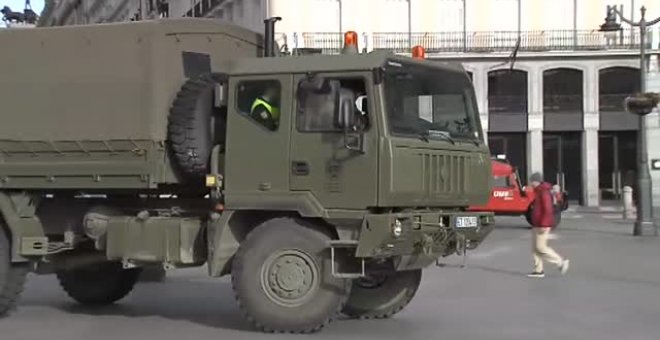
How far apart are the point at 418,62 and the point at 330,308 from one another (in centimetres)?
263

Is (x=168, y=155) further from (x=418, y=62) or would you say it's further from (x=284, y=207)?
(x=418, y=62)


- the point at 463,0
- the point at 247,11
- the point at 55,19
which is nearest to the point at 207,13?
the point at 247,11

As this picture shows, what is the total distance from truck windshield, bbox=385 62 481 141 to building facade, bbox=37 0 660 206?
119 ft

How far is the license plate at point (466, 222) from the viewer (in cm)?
1029

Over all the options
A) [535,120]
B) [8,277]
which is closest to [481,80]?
[535,120]

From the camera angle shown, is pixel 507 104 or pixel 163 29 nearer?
pixel 163 29

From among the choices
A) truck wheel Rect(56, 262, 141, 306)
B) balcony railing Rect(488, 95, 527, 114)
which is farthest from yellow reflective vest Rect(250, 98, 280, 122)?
balcony railing Rect(488, 95, 527, 114)

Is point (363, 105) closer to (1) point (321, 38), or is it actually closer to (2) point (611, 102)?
(1) point (321, 38)

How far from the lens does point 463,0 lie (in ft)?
158

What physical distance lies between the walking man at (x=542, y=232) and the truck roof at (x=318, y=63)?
6.67 metres

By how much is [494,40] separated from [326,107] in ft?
129

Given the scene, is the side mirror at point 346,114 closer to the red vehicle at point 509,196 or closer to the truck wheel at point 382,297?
the truck wheel at point 382,297

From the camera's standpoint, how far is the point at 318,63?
32.7 feet

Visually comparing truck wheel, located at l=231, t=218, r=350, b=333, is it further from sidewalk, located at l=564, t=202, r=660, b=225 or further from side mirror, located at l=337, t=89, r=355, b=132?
sidewalk, located at l=564, t=202, r=660, b=225
